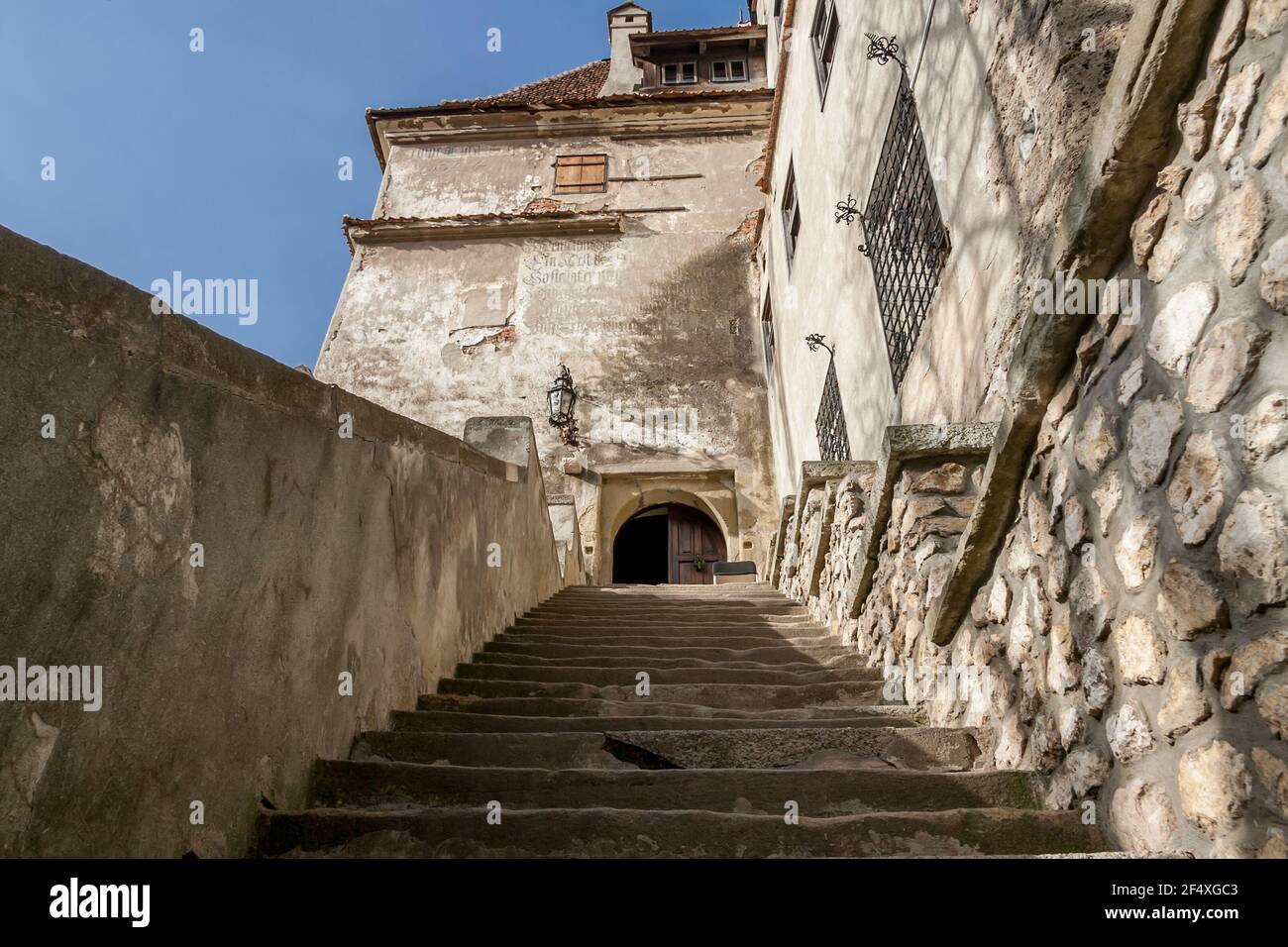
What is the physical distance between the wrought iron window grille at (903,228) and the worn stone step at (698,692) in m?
2.31

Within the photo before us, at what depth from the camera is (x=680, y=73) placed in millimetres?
15938

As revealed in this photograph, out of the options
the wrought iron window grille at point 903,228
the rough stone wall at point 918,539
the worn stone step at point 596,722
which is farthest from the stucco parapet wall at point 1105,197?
the wrought iron window grille at point 903,228

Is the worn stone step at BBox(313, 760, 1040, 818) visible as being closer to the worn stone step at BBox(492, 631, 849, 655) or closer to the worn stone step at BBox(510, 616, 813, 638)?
the worn stone step at BBox(492, 631, 849, 655)

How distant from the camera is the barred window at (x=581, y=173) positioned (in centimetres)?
1428

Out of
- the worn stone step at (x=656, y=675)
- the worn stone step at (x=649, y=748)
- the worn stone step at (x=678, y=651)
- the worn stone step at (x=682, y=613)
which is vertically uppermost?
the worn stone step at (x=682, y=613)

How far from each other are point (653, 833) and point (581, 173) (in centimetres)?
1382

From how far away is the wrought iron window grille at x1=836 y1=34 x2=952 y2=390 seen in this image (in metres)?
4.67

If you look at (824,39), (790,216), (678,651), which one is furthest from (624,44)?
(678,651)

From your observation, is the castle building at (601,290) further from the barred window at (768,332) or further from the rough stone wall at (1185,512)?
the rough stone wall at (1185,512)

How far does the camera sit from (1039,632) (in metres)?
2.14

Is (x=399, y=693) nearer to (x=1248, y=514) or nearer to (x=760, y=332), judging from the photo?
(x=1248, y=514)

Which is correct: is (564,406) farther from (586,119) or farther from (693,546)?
(586,119)

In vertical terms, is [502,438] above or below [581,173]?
below
